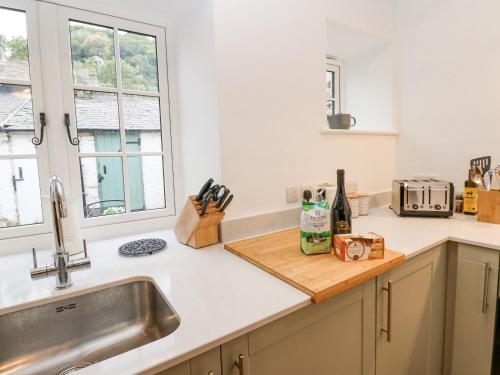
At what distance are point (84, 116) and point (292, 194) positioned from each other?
1.10m

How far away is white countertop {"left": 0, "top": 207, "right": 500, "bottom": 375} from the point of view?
0.66m

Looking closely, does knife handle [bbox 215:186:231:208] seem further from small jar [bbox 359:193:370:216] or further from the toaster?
the toaster

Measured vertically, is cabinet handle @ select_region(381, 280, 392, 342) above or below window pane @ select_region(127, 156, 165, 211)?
below

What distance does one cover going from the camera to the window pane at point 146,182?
155 cm

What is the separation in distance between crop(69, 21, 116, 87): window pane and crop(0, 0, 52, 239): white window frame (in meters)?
0.14

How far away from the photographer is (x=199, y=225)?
128 centimetres

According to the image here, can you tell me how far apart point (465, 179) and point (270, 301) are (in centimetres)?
170

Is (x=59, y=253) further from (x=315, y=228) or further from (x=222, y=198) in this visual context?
(x=315, y=228)

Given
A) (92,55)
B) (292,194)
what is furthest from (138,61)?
(292,194)

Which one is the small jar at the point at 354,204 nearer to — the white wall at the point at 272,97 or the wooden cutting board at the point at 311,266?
the white wall at the point at 272,97

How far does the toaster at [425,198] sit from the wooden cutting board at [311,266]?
2.24 ft

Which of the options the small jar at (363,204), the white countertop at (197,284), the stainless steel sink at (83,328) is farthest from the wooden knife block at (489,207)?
the stainless steel sink at (83,328)

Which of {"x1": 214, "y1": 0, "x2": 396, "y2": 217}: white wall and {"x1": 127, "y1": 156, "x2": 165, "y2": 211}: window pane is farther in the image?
{"x1": 127, "y1": 156, "x2": 165, "y2": 211}: window pane

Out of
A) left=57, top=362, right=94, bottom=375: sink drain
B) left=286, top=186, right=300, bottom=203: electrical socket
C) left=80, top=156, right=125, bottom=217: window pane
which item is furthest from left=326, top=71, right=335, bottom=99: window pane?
left=57, top=362, right=94, bottom=375: sink drain
